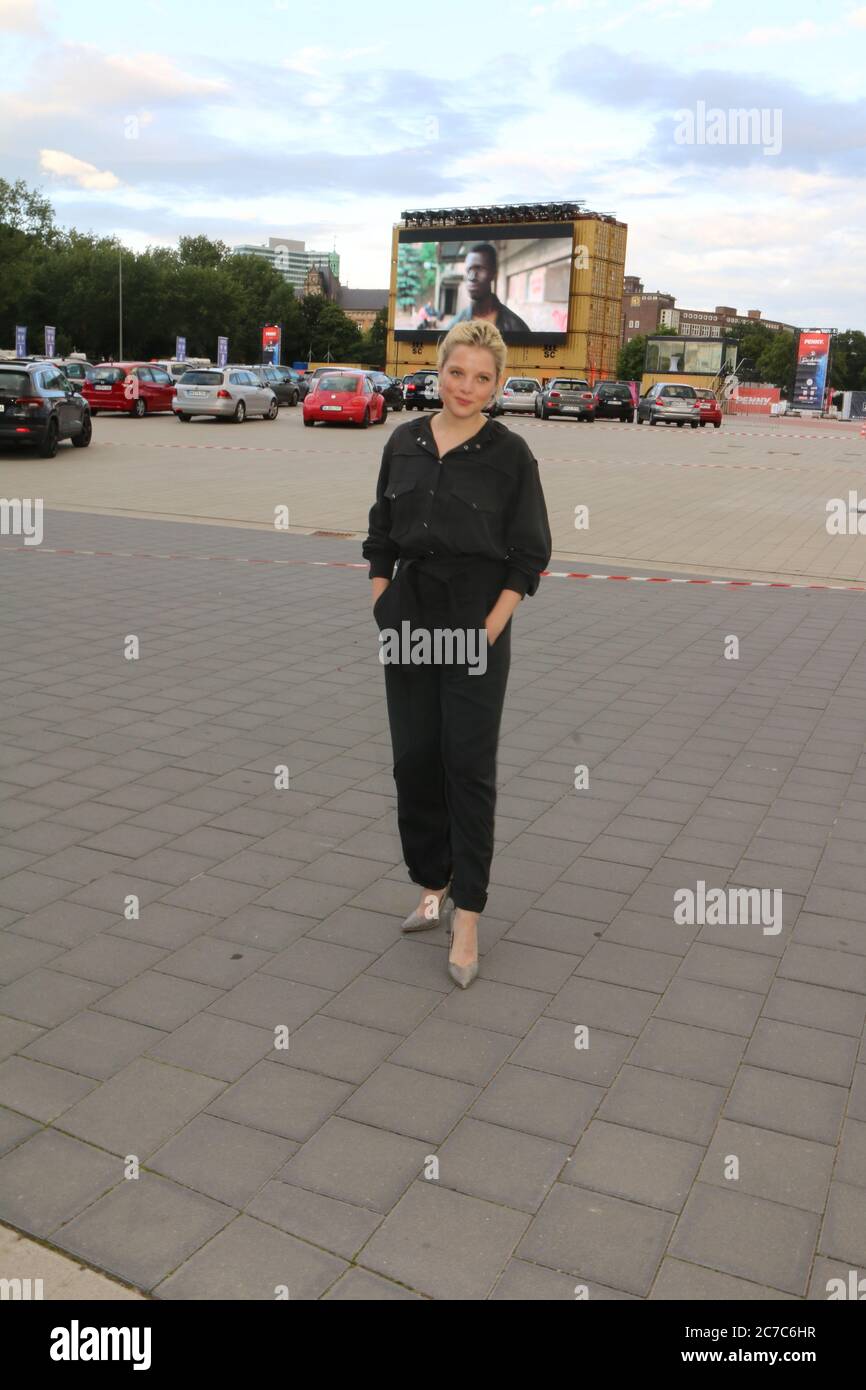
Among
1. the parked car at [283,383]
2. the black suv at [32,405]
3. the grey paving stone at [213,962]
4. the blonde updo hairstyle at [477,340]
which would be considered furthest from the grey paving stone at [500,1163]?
the parked car at [283,383]

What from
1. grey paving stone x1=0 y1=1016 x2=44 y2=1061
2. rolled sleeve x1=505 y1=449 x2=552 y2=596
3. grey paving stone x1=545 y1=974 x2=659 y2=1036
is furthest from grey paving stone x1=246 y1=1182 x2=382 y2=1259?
rolled sleeve x1=505 y1=449 x2=552 y2=596

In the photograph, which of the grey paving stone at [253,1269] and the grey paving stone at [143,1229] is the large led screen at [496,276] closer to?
the grey paving stone at [143,1229]

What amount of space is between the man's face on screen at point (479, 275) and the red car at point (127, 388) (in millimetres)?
52978

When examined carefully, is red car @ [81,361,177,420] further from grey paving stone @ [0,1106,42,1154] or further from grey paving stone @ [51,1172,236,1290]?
grey paving stone @ [51,1172,236,1290]

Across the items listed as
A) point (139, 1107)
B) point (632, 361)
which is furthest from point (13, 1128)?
point (632, 361)

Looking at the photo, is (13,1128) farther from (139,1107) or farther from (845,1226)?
(845,1226)

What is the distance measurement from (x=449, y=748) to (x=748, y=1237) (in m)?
1.68

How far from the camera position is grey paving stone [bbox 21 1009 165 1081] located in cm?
355

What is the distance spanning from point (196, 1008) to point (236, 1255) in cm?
116

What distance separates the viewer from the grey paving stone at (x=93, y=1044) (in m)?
3.55

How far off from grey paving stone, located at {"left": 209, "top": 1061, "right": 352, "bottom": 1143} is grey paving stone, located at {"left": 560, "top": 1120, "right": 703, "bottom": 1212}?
66 cm

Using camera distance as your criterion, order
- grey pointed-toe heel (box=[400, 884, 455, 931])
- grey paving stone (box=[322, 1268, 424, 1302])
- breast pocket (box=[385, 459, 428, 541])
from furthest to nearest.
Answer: grey pointed-toe heel (box=[400, 884, 455, 931])
breast pocket (box=[385, 459, 428, 541])
grey paving stone (box=[322, 1268, 424, 1302])

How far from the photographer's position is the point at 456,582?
393cm

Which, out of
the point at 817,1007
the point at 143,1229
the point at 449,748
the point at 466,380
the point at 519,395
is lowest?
the point at 143,1229
